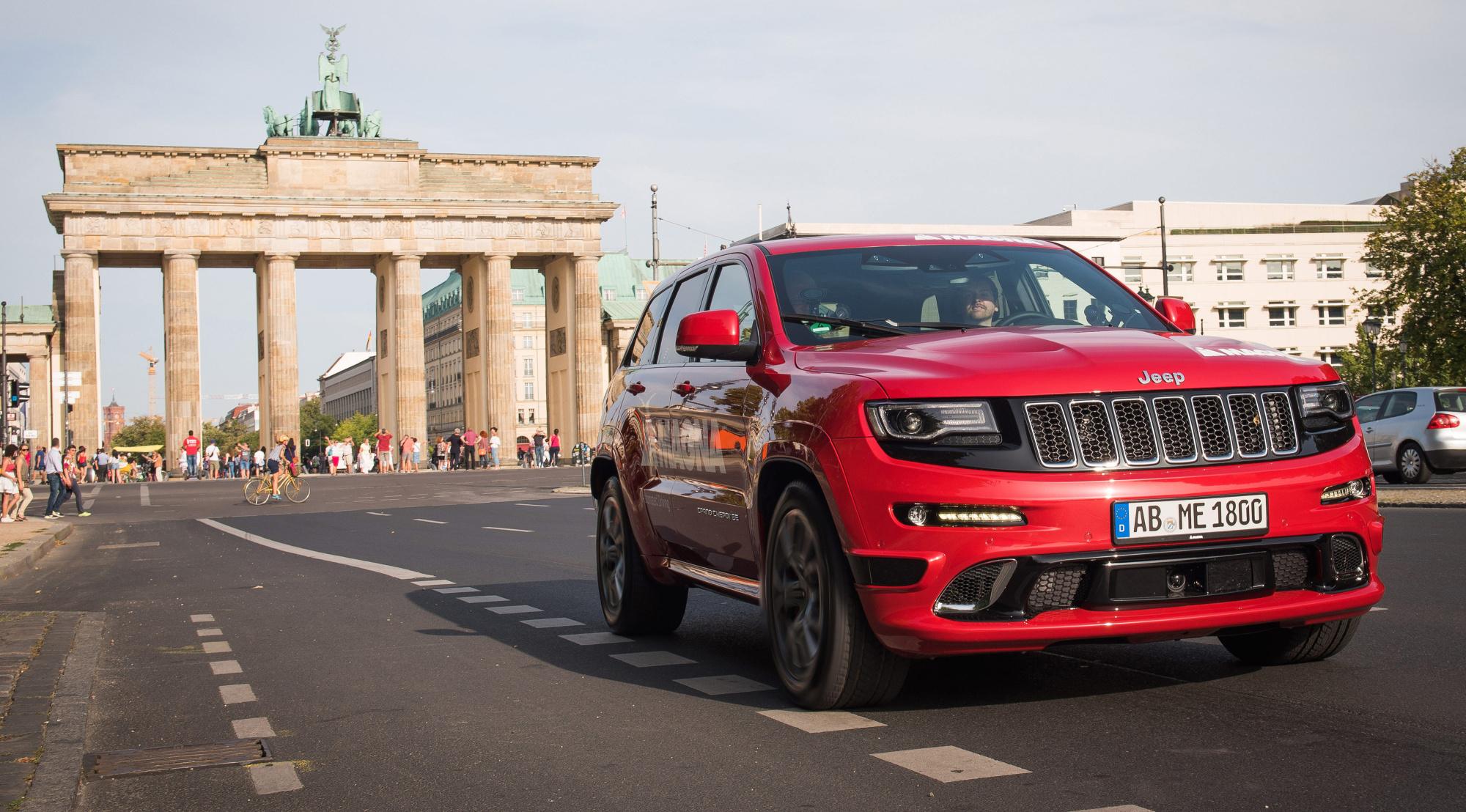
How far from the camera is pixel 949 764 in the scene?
491cm

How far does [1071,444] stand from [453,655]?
13.3ft

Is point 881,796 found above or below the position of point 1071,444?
below

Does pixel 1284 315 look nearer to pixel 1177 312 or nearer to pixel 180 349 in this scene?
pixel 180 349

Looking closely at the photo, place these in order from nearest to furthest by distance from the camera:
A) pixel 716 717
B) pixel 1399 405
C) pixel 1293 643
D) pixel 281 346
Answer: pixel 716 717 → pixel 1293 643 → pixel 1399 405 → pixel 281 346

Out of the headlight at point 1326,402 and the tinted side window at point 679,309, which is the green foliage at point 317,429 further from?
the headlight at point 1326,402

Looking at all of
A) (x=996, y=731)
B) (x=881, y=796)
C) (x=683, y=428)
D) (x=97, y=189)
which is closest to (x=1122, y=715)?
(x=996, y=731)

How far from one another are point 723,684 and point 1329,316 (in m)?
104

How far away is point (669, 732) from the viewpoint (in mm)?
5684

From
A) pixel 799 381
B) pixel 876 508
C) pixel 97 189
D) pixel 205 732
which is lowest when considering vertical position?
pixel 205 732

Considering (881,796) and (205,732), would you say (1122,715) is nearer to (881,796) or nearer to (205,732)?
(881,796)

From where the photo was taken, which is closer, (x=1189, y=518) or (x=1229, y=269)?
(x=1189, y=518)

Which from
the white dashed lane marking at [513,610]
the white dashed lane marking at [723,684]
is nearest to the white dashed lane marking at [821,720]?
the white dashed lane marking at [723,684]

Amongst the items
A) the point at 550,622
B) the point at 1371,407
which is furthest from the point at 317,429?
the point at 550,622

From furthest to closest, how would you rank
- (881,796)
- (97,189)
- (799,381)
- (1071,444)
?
(97,189), (799,381), (1071,444), (881,796)
